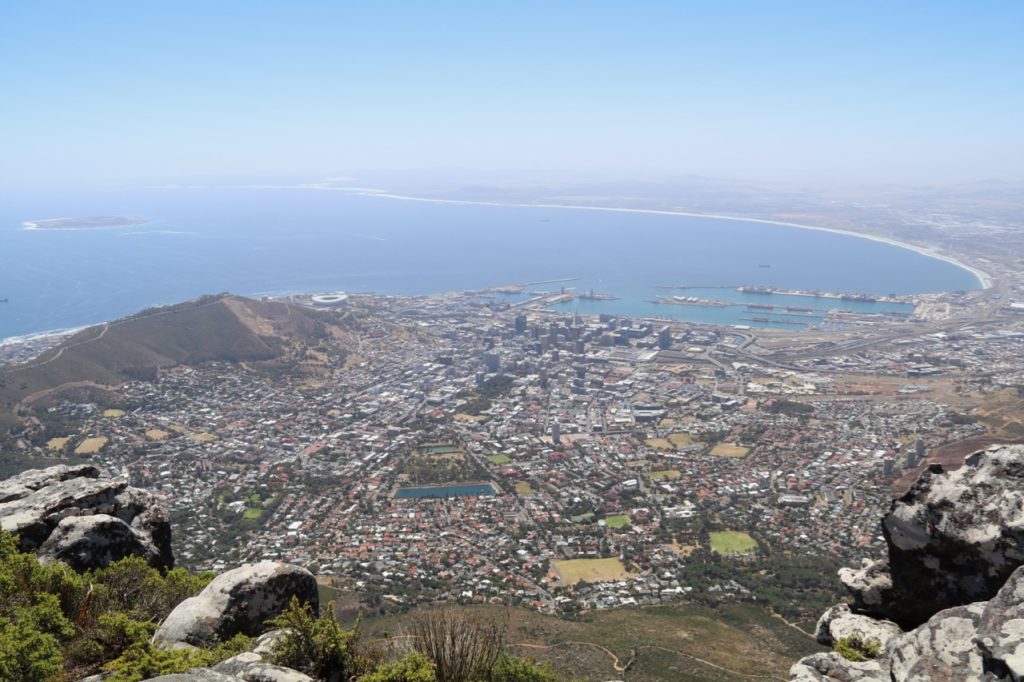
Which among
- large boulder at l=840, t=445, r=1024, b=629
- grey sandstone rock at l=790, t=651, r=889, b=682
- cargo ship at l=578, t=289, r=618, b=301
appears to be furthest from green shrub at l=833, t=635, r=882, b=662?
cargo ship at l=578, t=289, r=618, b=301

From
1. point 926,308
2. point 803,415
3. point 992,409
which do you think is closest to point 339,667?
point 803,415

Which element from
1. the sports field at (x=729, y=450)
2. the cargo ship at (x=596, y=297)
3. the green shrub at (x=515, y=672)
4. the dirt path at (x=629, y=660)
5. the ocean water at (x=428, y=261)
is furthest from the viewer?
the ocean water at (x=428, y=261)

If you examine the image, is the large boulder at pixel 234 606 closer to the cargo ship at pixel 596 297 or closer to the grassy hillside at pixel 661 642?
the grassy hillside at pixel 661 642

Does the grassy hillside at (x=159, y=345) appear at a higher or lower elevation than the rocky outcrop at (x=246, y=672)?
lower

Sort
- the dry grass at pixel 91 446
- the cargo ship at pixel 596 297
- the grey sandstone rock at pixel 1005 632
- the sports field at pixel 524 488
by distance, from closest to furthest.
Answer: the grey sandstone rock at pixel 1005 632 → the sports field at pixel 524 488 → the dry grass at pixel 91 446 → the cargo ship at pixel 596 297

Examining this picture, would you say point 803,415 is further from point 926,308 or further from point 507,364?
point 926,308

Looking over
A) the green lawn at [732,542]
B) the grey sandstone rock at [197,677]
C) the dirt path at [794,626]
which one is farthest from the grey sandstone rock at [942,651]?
the green lawn at [732,542]

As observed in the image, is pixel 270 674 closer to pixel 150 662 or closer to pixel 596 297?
pixel 150 662
